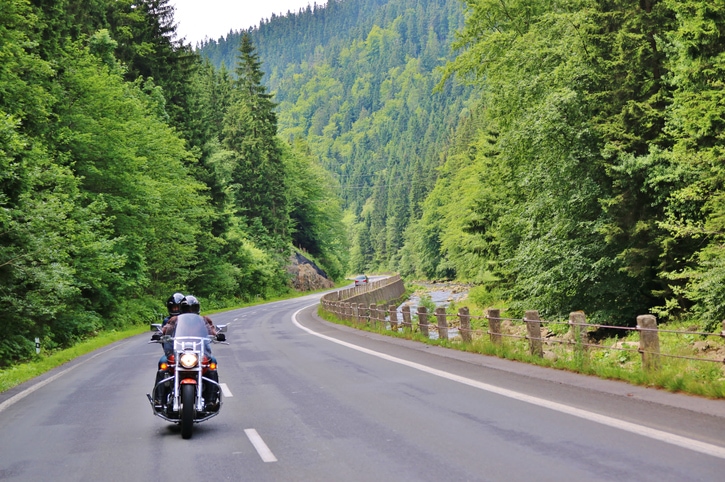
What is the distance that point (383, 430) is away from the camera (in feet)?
27.0

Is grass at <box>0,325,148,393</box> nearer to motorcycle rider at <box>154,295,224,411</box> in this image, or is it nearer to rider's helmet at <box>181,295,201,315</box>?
motorcycle rider at <box>154,295,224,411</box>

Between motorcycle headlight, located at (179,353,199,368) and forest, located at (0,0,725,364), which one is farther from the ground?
forest, located at (0,0,725,364)

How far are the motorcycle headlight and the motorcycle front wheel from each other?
246mm

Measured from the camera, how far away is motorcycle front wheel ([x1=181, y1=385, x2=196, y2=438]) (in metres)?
8.17

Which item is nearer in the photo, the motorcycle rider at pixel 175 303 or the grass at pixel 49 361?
the motorcycle rider at pixel 175 303

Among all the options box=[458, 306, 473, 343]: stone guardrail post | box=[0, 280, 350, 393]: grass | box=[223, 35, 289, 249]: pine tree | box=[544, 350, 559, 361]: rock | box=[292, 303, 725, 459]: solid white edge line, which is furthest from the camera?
box=[223, 35, 289, 249]: pine tree

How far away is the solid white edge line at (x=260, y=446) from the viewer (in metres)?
7.12

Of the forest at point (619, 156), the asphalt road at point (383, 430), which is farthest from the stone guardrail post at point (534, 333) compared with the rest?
the forest at point (619, 156)

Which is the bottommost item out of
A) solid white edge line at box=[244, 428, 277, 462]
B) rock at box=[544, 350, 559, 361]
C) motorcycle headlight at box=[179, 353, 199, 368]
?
rock at box=[544, 350, 559, 361]

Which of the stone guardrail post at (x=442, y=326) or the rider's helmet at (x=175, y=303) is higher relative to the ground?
the rider's helmet at (x=175, y=303)

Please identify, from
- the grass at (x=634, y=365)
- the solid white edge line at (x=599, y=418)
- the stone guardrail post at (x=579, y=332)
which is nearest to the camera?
the solid white edge line at (x=599, y=418)

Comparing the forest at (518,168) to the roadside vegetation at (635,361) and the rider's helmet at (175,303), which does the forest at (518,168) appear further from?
the rider's helmet at (175,303)

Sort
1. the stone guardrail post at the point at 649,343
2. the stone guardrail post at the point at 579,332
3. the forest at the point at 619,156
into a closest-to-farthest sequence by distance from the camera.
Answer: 1. the stone guardrail post at the point at 649,343
2. the stone guardrail post at the point at 579,332
3. the forest at the point at 619,156

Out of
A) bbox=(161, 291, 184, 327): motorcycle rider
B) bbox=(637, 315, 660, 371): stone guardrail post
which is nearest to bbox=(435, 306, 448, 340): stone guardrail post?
bbox=(637, 315, 660, 371): stone guardrail post
